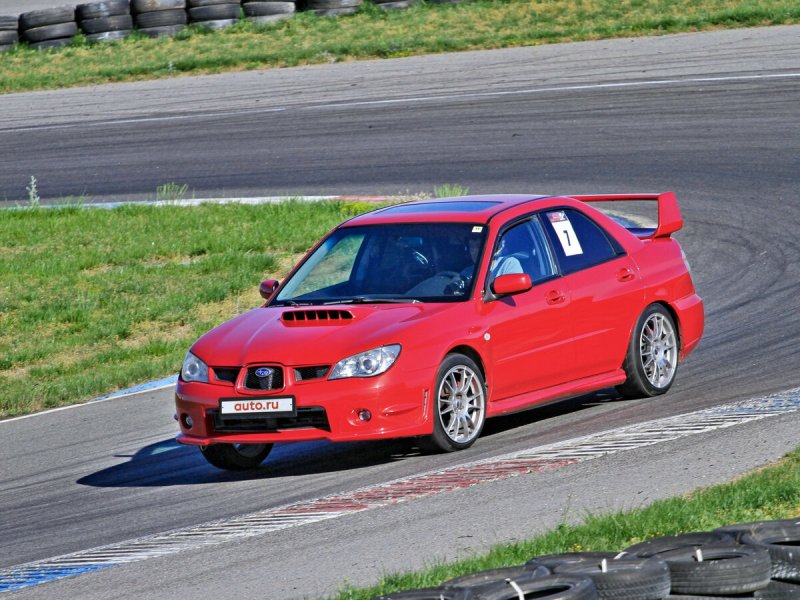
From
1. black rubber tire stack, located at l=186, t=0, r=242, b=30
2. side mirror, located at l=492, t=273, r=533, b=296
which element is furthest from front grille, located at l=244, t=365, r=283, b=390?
black rubber tire stack, located at l=186, t=0, r=242, b=30

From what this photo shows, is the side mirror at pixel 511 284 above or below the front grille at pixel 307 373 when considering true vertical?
above

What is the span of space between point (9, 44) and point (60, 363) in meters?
19.5

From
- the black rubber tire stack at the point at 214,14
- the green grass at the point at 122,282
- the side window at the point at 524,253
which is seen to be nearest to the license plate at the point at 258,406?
the side window at the point at 524,253

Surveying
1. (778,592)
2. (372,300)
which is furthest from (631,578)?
(372,300)

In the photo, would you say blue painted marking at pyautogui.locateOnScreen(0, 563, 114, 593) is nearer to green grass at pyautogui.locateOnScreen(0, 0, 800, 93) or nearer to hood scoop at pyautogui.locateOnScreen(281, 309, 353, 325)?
hood scoop at pyautogui.locateOnScreen(281, 309, 353, 325)

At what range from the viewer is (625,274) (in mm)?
9914

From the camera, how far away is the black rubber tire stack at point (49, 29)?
30.5 meters

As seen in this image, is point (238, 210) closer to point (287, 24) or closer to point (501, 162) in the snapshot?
point (501, 162)

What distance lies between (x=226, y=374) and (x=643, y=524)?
3.03 metres

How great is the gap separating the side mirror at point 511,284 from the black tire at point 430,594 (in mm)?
3891

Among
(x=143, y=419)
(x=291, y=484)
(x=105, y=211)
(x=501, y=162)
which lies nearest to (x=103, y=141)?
(x=105, y=211)

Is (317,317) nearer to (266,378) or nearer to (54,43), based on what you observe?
Answer: (266,378)

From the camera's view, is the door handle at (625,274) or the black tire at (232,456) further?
the door handle at (625,274)

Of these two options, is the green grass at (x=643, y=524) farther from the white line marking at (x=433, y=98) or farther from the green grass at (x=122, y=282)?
the white line marking at (x=433, y=98)
